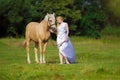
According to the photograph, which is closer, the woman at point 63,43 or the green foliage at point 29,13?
the woman at point 63,43

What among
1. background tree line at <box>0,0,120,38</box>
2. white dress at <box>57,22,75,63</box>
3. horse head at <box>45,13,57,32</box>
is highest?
background tree line at <box>0,0,120,38</box>

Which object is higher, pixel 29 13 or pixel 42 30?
pixel 29 13

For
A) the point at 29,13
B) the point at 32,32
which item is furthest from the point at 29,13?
the point at 32,32

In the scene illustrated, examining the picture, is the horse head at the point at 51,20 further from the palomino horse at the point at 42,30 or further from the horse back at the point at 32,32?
the horse back at the point at 32,32

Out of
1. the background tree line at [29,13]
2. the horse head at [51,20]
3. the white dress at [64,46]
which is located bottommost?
the white dress at [64,46]

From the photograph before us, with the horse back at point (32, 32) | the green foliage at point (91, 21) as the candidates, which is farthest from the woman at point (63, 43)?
the green foliage at point (91, 21)

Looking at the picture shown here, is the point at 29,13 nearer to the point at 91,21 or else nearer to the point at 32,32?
the point at 91,21

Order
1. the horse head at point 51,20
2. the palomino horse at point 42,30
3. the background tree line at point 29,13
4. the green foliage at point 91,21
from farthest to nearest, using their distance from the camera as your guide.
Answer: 1. the green foliage at point 91,21
2. the background tree line at point 29,13
3. the palomino horse at point 42,30
4. the horse head at point 51,20

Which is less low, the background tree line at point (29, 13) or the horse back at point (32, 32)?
the background tree line at point (29, 13)

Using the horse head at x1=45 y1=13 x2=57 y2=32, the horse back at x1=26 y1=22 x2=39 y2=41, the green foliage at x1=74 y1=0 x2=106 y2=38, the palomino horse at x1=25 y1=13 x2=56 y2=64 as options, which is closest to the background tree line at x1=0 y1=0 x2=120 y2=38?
the green foliage at x1=74 y1=0 x2=106 y2=38

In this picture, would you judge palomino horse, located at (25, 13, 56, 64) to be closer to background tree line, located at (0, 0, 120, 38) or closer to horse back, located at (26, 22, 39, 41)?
horse back, located at (26, 22, 39, 41)

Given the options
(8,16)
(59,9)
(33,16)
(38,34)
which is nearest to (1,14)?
(8,16)

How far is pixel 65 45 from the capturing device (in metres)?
13.0

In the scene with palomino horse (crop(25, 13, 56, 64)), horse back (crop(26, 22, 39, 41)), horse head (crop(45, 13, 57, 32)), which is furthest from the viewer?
horse back (crop(26, 22, 39, 41))
